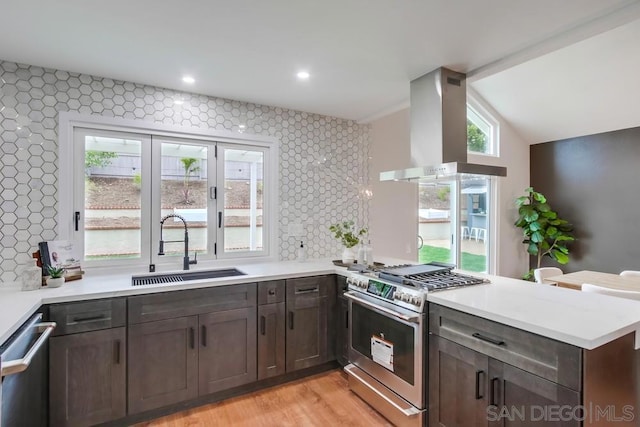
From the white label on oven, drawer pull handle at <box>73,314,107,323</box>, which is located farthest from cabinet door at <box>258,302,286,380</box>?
drawer pull handle at <box>73,314,107,323</box>

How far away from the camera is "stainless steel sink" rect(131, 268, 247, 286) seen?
2.43m

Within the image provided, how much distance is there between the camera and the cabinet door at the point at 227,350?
2.29 metres

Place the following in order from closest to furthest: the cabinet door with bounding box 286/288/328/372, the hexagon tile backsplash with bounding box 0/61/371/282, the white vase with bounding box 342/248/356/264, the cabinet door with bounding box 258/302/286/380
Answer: the hexagon tile backsplash with bounding box 0/61/371/282
the cabinet door with bounding box 258/302/286/380
the cabinet door with bounding box 286/288/328/372
the white vase with bounding box 342/248/356/264

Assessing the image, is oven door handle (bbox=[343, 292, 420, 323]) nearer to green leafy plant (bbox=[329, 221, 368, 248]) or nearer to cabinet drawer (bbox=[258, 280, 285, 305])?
cabinet drawer (bbox=[258, 280, 285, 305])

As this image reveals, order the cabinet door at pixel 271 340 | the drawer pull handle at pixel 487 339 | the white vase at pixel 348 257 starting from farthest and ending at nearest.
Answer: the white vase at pixel 348 257
the cabinet door at pixel 271 340
the drawer pull handle at pixel 487 339

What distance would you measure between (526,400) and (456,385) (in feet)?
1.23

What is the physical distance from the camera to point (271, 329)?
254 centimetres

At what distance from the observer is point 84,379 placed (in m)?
1.95

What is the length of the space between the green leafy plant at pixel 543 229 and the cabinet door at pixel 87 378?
5.32 metres

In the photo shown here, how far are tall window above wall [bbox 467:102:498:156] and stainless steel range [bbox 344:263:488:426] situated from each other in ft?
10.7

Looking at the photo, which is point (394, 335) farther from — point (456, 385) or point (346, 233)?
point (346, 233)

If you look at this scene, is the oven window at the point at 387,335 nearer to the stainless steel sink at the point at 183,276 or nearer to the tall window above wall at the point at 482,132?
the stainless steel sink at the point at 183,276

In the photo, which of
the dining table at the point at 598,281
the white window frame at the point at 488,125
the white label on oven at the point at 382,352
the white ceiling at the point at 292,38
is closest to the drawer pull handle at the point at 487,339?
the white label on oven at the point at 382,352

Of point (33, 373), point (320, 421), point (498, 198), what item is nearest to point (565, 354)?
point (320, 421)
